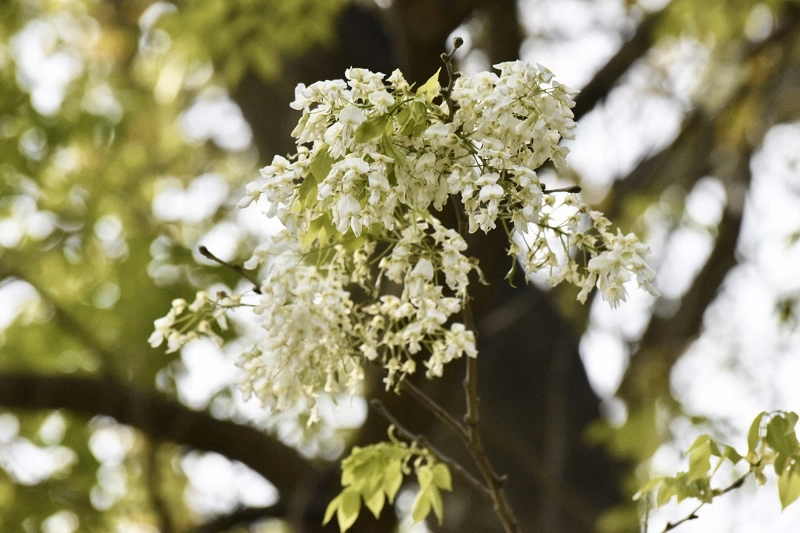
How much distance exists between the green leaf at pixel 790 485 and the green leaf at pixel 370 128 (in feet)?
2.94

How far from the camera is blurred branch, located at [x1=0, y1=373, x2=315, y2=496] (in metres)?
3.49

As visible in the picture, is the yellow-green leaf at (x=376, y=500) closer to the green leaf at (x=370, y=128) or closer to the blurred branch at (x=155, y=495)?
the green leaf at (x=370, y=128)

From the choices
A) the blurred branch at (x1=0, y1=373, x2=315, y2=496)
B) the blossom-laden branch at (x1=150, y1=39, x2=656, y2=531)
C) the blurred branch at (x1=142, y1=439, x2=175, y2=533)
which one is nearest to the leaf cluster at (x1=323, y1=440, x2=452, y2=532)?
the blossom-laden branch at (x1=150, y1=39, x2=656, y2=531)

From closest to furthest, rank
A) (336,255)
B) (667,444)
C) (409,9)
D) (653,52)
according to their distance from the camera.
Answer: (336,255), (409,9), (667,444), (653,52)

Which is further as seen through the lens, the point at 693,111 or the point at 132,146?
the point at 132,146

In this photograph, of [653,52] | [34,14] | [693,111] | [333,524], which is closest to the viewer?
[333,524]

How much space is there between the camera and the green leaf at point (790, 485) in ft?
5.13

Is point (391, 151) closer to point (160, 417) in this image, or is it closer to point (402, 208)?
point (402, 208)

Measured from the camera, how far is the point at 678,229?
5148 millimetres

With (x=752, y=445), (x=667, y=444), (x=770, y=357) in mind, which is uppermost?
(x=770, y=357)

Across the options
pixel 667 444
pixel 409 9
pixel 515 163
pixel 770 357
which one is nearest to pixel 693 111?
pixel 770 357

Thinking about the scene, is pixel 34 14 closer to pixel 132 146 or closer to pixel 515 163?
pixel 132 146

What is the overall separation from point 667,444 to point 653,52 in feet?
8.21

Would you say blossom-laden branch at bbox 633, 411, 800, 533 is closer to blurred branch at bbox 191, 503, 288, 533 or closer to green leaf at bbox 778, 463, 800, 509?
green leaf at bbox 778, 463, 800, 509
